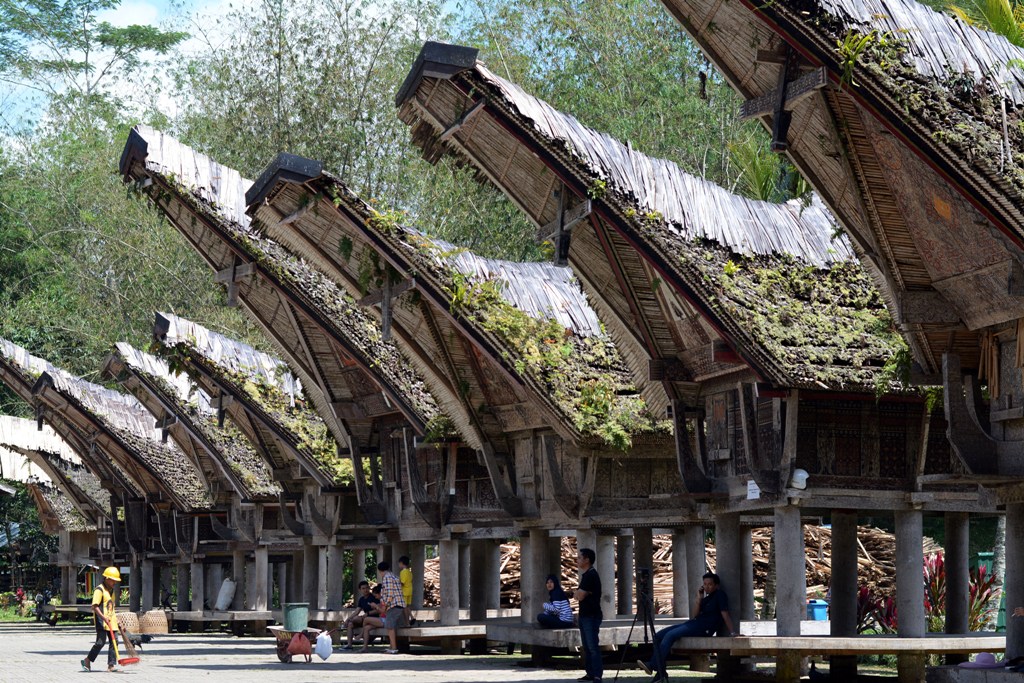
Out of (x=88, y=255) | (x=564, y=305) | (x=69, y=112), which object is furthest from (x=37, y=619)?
(x=564, y=305)

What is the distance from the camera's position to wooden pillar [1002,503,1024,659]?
429 inches

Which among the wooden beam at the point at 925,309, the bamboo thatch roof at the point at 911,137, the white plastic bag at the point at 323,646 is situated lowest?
the white plastic bag at the point at 323,646

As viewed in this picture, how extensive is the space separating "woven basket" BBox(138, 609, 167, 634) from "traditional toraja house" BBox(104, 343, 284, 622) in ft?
3.73

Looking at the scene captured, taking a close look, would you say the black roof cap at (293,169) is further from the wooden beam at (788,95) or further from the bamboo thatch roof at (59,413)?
the bamboo thatch roof at (59,413)

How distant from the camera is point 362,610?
2314 centimetres

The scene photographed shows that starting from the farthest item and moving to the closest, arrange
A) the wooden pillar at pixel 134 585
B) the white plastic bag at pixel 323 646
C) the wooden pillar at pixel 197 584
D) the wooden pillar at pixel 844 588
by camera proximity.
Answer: the wooden pillar at pixel 134 585
the wooden pillar at pixel 197 584
the white plastic bag at pixel 323 646
the wooden pillar at pixel 844 588

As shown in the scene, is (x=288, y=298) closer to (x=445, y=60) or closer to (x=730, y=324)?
(x=445, y=60)

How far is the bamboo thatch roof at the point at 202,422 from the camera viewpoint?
2820cm

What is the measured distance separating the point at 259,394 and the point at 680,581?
8.26m

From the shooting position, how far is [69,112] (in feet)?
160

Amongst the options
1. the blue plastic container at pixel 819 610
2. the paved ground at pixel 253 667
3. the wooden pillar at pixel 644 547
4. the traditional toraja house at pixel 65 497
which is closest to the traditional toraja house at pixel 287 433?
the paved ground at pixel 253 667

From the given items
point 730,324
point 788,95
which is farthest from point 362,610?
point 788,95

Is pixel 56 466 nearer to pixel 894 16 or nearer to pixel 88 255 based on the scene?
pixel 88 255

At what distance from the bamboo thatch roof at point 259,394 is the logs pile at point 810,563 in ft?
17.4
